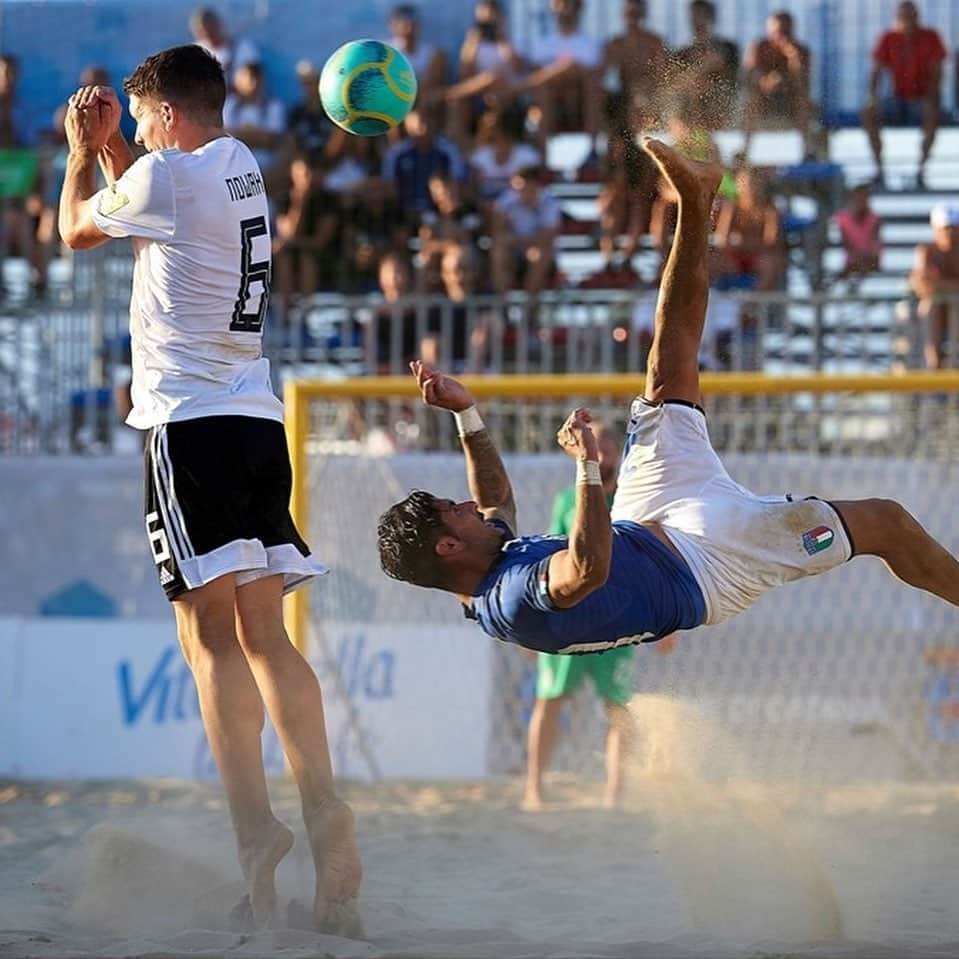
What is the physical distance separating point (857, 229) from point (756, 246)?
70 cm

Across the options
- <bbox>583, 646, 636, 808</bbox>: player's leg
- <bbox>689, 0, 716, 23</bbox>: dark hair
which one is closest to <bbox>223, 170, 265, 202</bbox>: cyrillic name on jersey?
<bbox>583, 646, 636, 808</bbox>: player's leg

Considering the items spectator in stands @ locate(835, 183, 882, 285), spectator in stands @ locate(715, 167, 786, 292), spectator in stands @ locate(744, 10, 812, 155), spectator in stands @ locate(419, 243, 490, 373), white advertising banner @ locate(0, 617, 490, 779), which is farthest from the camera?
spectator in stands @ locate(835, 183, 882, 285)

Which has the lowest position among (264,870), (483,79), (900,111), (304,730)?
(264,870)

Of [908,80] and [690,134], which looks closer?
[690,134]

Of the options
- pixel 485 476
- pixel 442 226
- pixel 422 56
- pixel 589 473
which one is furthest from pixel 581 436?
pixel 422 56

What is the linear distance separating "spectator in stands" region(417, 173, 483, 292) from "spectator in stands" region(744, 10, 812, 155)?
202 centimetres

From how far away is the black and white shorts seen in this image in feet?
14.8

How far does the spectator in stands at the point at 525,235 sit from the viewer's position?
1051 centimetres

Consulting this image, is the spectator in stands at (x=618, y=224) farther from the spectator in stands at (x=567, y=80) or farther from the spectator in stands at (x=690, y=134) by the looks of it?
the spectator in stands at (x=690, y=134)

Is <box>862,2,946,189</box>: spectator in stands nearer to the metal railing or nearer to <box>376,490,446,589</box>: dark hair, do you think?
the metal railing

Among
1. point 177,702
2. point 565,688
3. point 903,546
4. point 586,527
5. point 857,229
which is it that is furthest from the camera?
point 857,229

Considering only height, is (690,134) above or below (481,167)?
below

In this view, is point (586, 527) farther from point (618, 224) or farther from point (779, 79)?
point (618, 224)

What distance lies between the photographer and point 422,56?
11.4m
